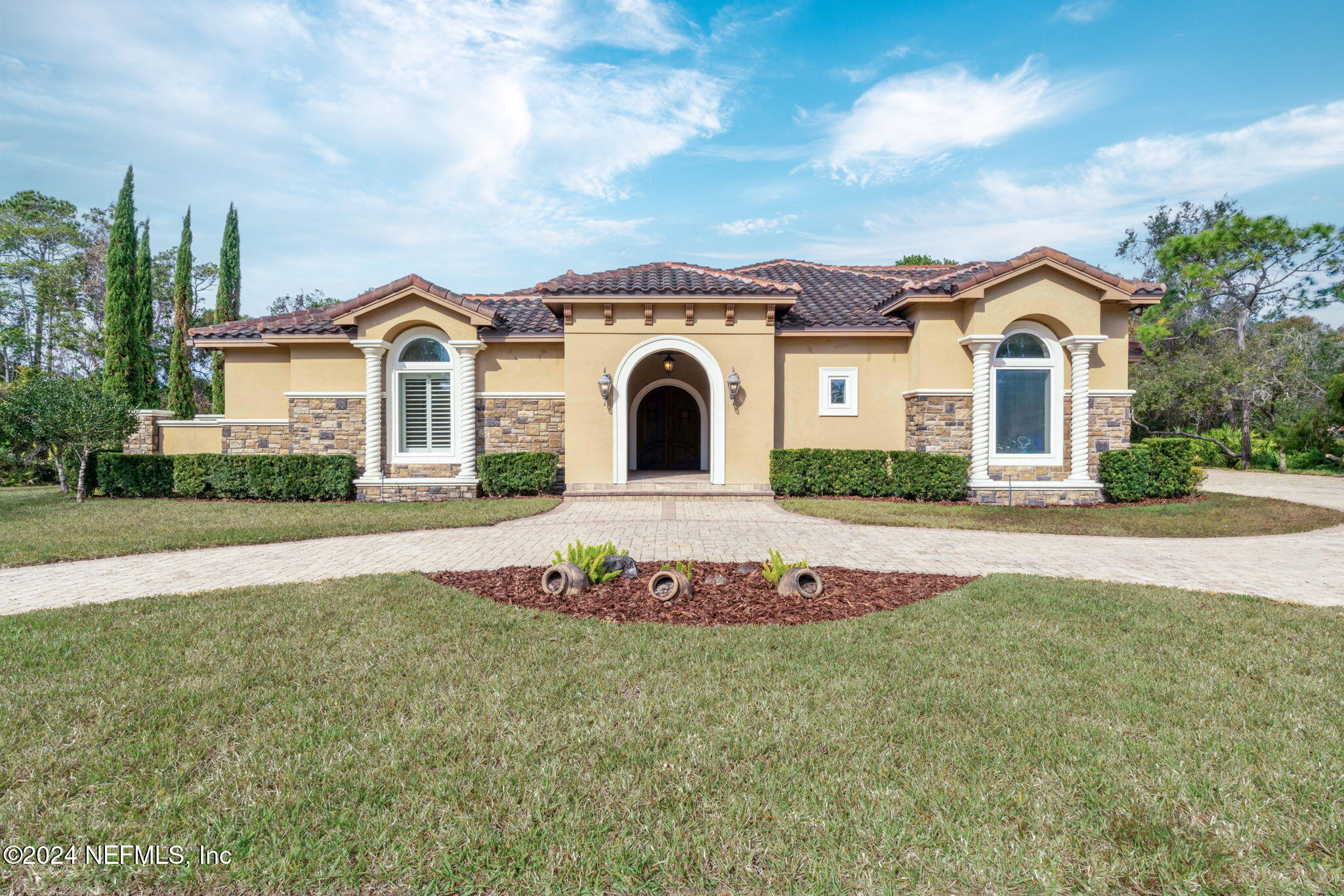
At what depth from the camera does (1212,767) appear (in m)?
2.82

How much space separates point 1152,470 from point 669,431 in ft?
40.8

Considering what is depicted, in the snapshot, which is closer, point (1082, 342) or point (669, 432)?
point (1082, 342)

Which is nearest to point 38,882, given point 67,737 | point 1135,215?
point 67,737

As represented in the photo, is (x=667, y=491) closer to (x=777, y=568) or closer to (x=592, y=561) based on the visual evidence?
(x=592, y=561)

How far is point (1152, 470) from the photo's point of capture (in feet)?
43.0

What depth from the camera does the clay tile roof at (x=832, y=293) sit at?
Result: 14.6 meters

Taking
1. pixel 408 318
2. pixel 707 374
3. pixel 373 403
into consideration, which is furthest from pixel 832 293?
pixel 373 403

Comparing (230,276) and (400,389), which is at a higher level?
(230,276)

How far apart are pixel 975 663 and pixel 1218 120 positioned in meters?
19.8

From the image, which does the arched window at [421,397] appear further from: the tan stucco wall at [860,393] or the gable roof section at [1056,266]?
the gable roof section at [1056,266]

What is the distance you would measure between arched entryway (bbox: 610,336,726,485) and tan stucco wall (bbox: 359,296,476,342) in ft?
13.0

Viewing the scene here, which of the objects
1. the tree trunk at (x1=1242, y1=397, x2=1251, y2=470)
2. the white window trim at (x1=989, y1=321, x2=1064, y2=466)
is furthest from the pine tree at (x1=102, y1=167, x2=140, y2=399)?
the tree trunk at (x1=1242, y1=397, x2=1251, y2=470)

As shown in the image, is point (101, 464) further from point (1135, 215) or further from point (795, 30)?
point (1135, 215)

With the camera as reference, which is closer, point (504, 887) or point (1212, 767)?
point (504, 887)
